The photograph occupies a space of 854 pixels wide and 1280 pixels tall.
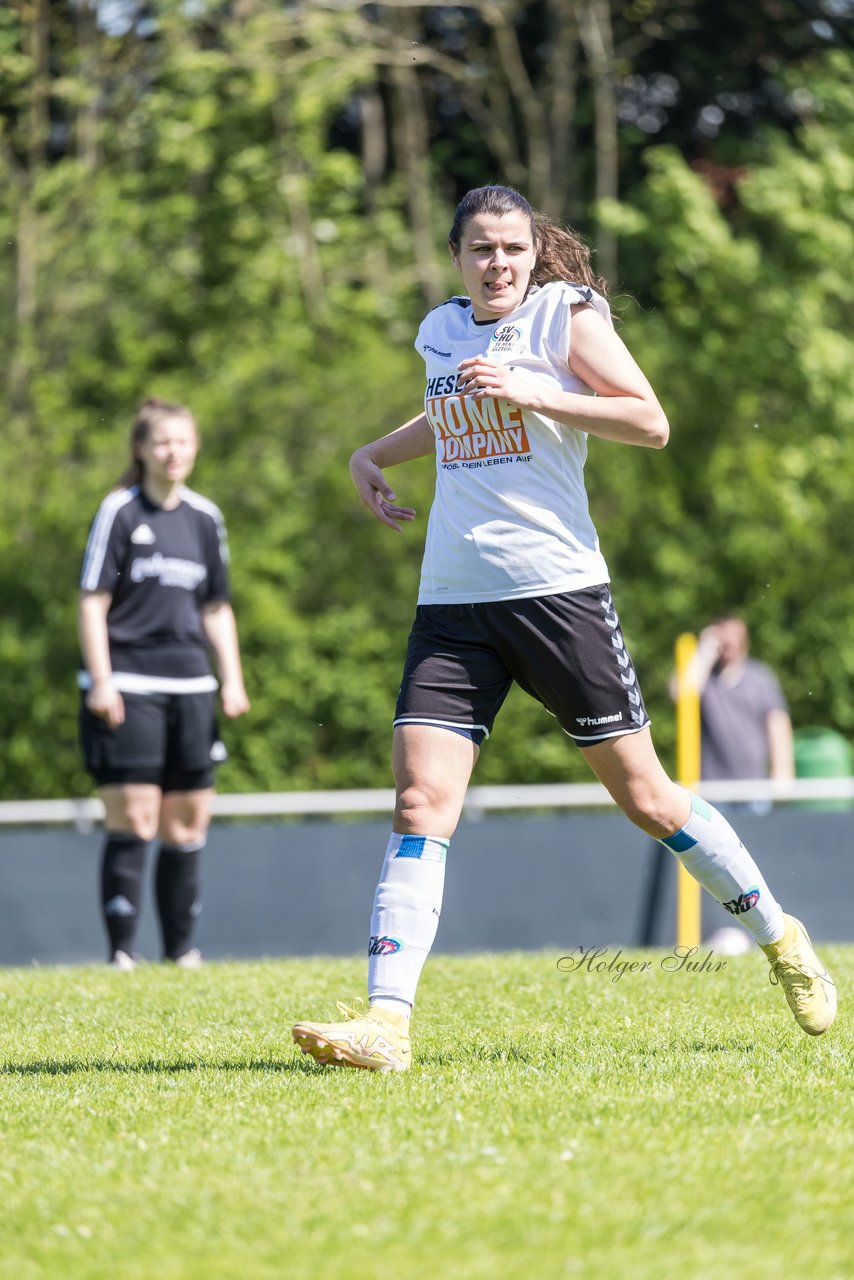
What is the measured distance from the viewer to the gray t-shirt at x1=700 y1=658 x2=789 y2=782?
448 inches

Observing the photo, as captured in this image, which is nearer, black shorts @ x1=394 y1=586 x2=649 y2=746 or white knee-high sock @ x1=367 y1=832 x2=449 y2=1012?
white knee-high sock @ x1=367 y1=832 x2=449 y2=1012

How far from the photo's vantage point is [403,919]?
417 cm

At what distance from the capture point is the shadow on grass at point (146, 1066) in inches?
166

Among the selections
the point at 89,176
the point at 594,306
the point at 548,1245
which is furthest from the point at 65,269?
the point at 548,1245

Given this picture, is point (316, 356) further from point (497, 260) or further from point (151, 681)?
point (497, 260)

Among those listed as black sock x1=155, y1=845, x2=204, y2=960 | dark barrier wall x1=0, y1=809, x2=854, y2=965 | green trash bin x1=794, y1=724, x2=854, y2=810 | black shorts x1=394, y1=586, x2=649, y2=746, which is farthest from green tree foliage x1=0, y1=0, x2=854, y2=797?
black shorts x1=394, y1=586, x2=649, y2=746

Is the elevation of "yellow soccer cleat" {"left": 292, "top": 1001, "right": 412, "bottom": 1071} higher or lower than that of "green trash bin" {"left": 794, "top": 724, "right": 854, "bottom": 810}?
higher

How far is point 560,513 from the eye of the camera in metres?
4.34

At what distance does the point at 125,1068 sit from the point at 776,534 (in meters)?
9.67

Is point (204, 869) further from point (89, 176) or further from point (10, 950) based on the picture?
point (89, 176)

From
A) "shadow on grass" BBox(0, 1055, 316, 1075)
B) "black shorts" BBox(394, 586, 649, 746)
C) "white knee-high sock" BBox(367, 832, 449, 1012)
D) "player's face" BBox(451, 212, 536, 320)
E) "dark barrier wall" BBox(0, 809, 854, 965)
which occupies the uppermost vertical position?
"player's face" BBox(451, 212, 536, 320)

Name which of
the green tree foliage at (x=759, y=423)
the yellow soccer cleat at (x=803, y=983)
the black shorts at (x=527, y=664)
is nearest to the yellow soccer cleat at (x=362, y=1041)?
the black shorts at (x=527, y=664)

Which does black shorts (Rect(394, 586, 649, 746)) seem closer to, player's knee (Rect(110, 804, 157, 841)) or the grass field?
the grass field

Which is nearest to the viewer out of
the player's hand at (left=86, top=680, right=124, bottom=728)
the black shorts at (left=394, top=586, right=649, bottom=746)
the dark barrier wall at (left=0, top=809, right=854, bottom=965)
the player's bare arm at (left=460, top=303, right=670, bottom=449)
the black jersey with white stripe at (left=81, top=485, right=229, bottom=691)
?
the player's bare arm at (left=460, top=303, right=670, bottom=449)
